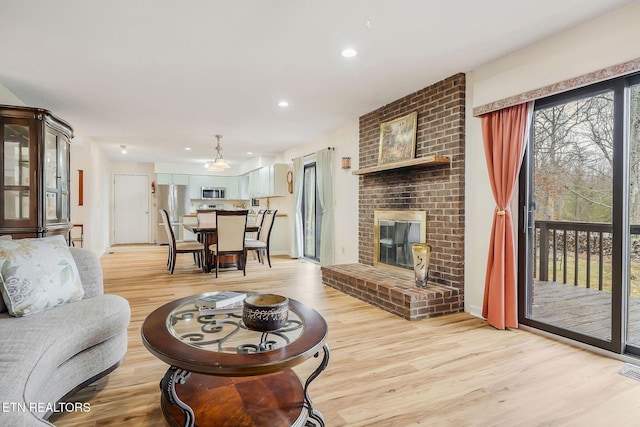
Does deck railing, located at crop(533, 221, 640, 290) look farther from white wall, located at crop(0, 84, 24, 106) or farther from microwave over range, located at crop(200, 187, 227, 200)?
microwave over range, located at crop(200, 187, 227, 200)

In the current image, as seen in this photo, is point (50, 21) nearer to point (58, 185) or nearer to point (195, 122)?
point (58, 185)

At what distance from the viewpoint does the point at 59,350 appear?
1.61 m

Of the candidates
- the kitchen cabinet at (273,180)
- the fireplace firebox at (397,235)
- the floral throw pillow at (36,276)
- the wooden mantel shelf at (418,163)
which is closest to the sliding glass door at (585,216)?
the wooden mantel shelf at (418,163)

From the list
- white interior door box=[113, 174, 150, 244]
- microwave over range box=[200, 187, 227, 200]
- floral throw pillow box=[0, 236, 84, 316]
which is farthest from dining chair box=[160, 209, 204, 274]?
white interior door box=[113, 174, 150, 244]

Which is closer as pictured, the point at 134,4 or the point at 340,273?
the point at 134,4

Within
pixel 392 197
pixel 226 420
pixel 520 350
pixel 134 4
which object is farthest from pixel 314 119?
pixel 226 420

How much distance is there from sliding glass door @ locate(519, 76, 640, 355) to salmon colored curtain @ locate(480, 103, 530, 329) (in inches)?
5.1

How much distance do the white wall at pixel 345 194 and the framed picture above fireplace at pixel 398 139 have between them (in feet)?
3.01

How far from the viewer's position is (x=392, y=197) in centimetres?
443

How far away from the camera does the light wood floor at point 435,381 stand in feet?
5.82

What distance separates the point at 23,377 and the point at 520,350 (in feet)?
9.56

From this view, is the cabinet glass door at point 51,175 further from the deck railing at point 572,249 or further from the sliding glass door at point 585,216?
the deck railing at point 572,249

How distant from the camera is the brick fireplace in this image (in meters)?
3.45

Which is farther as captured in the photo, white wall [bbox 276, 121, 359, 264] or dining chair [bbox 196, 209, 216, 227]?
dining chair [bbox 196, 209, 216, 227]
